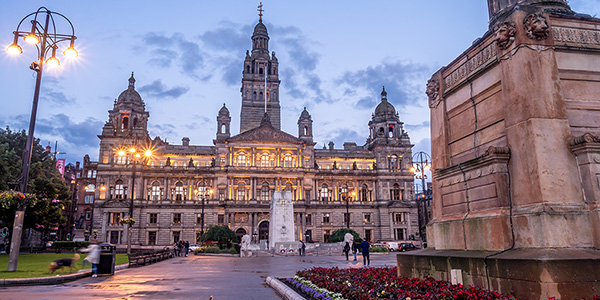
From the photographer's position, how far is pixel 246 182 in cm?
7106

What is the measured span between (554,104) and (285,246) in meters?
32.9

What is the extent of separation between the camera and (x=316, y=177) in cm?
7494

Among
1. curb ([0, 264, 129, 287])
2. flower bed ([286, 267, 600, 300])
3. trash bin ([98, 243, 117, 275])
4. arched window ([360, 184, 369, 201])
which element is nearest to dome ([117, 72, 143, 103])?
arched window ([360, 184, 369, 201])

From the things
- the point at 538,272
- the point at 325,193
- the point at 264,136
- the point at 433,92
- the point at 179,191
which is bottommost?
the point at 538,272

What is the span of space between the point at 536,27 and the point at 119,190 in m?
71.0

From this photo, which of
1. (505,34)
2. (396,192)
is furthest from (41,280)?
(396,192)

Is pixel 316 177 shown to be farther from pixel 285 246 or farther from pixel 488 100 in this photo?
pixel 488 100

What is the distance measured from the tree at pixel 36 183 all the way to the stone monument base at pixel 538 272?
107 ft

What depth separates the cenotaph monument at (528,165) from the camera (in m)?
6.22

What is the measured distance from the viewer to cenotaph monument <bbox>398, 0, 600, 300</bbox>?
6.22 metres

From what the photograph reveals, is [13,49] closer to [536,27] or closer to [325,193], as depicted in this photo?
[536,27]

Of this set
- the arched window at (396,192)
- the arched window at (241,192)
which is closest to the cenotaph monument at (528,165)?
the arched window at (241,192)

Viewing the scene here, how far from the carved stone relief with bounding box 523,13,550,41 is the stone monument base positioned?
11.6 ft

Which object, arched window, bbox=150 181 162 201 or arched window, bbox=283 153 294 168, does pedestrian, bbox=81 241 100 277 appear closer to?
arched window, bbox=283 153 294 168
